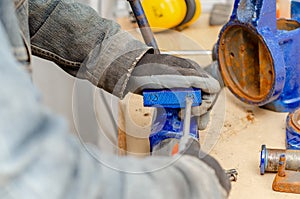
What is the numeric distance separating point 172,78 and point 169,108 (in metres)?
0.05

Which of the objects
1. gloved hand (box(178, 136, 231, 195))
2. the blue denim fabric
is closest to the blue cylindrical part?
gloved hand (box(178, 136, 231, 195))

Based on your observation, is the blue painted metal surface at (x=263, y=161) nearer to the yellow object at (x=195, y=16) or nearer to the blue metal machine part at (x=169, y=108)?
the blue metal machine part at (x=169, y=108)

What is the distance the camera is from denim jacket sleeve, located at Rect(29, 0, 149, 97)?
81 cm

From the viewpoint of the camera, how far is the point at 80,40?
82cm

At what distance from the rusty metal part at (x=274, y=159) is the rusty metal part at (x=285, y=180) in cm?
1

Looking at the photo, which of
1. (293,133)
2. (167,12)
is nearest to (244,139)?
(293,133)

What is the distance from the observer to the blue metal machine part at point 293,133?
2.93 ft

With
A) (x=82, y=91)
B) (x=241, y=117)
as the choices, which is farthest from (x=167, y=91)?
(x=241, y=117)

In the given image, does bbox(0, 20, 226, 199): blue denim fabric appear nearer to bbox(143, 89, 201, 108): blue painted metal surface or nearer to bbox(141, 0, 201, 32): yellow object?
bbox(143, 89, 201, 108): blue painted metal surface

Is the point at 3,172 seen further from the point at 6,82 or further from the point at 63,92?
the point at 63,92

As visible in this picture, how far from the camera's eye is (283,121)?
Result: 1013mm

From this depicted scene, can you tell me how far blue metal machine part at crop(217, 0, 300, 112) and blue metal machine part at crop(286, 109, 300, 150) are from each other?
73mm

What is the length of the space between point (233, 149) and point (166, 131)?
18 centimetres

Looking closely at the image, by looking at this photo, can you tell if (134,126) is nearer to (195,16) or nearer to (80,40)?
(80,40)
